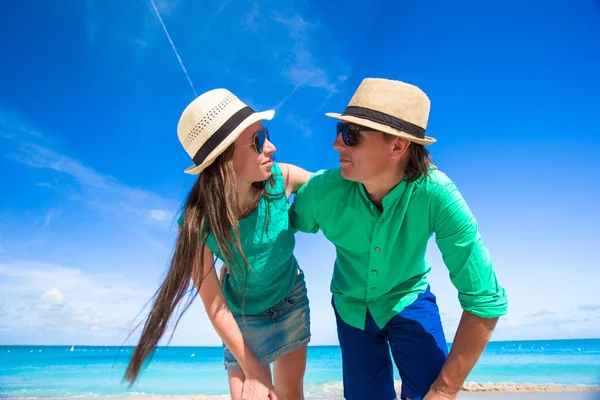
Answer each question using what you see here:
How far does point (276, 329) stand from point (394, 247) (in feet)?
3.64

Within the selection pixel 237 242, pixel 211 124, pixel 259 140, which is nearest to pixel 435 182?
pixel 259 140

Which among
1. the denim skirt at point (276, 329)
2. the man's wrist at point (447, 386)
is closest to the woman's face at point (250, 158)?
the denim skirt at point (276, 329)

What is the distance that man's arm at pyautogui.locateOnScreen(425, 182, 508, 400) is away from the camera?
107 inches

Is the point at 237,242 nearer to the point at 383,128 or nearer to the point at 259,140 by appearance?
the point at 259,140

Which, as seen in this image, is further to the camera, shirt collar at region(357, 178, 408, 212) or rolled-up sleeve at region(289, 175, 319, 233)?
rolled-up sleeve at region(289, 175, 319, 233)

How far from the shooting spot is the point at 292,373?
140 inches

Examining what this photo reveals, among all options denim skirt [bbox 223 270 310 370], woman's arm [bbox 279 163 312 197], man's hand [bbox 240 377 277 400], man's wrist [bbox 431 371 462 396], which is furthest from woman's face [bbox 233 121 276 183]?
man's wrist [bbox 431 371 462 396]

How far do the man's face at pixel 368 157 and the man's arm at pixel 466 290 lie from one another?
402 mm

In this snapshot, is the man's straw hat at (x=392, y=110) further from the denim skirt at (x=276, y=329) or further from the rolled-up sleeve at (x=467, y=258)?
the denim skirt at (x=276, y=329)

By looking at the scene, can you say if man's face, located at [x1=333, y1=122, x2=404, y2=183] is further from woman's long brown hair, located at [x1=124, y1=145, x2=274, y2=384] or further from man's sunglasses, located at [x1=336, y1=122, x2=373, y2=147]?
woman's long brown hair, located at [x1=124, y1=145, x2=274, y2=384]

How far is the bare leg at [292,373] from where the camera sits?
140 inches

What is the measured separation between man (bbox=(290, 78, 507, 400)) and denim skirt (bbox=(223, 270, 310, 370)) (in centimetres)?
31

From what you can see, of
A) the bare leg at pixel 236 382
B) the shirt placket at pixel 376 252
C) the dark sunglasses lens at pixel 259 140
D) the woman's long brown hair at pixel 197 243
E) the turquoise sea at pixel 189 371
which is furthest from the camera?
the turquoise sea at pixel 189 371

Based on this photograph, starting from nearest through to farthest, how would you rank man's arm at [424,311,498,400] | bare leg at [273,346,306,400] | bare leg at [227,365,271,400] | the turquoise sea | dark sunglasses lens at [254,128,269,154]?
man's arm at [424,311,498,400]
dark sunglasses lens at [254,128,269,154]
bare leg at [227,365,271,400]
bare leg at [273,346,306,400]
the turquoise sea
